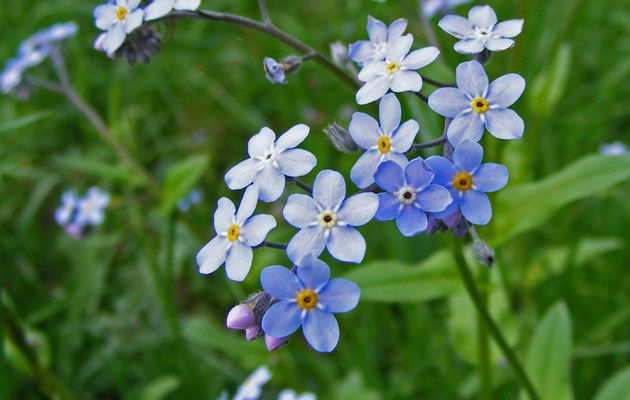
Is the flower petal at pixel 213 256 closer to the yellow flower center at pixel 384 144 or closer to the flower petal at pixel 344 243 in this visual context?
the flower petal at pixel 344 243

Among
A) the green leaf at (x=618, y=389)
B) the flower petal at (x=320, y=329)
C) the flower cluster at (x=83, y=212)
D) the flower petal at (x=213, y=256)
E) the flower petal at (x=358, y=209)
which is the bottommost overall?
the green leaf at (x=618, y=389)

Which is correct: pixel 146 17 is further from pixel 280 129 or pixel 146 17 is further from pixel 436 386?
pixel 280 129

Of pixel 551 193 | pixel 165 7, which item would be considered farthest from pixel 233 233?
pixel 551 193

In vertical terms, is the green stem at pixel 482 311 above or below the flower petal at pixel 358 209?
below

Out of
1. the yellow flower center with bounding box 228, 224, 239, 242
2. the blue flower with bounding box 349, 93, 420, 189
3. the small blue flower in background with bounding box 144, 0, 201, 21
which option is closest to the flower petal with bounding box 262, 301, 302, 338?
the yellow flower center with bounding box 228, 224, 239, 242

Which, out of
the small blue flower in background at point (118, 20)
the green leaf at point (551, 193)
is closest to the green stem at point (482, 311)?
the green leaf at point (551, 193)

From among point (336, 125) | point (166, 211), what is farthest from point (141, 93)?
point (336, 125)

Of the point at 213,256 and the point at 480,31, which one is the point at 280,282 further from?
the point at 480,31
